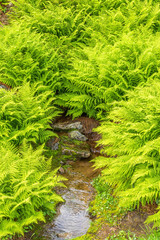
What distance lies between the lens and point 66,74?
24.3 ft

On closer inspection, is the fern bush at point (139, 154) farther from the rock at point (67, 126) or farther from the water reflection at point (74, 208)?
the rock at point (67, 126)

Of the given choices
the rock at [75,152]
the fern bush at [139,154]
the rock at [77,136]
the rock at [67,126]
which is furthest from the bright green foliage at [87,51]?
the fern bush at [139,154]

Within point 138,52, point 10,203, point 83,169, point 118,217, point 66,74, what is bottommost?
point 83,169

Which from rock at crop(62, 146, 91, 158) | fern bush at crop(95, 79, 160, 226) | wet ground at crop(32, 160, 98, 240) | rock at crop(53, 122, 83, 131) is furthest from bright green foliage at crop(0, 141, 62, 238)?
rock at crop(53, 122, 83, 131)

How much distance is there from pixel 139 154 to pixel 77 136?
271 cm

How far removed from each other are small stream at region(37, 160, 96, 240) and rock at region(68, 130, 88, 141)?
858mm

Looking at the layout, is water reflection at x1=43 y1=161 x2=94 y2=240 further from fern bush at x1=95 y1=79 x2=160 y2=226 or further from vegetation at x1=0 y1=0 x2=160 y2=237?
fern bush at x1=95 y1=79 x2=160 y2=226

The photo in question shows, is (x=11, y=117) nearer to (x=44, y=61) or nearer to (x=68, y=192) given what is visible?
(x=68, y=192)

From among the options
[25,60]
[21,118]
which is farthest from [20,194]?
[25,60]

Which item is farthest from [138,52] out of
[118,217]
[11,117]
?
[118,217]

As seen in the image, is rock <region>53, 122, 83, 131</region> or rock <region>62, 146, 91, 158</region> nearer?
rock <region>62, 146, 91, 158</region>

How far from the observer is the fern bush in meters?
3.97

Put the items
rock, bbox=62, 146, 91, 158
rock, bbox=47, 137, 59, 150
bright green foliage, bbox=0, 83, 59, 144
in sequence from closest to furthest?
bright green foliage, bbox=0, 83, 59, 144, rock, bbox=62, 146, 91, 158, rock, bbox=47, 137, 59, 150

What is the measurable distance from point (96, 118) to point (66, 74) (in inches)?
61.5
